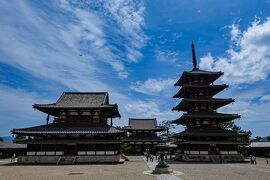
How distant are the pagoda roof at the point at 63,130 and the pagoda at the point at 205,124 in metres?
13.9

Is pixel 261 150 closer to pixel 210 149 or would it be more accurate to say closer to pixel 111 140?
pixel 210 149

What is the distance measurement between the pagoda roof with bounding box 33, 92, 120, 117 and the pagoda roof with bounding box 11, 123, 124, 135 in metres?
2.78

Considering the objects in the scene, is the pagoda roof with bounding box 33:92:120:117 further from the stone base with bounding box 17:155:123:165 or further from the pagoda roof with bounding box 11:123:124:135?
the stone base with bounding box 17:155:123:165

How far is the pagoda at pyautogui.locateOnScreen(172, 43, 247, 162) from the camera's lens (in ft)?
129

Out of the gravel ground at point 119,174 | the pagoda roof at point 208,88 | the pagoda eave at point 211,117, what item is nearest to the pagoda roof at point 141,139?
the pagoda roof at point 208,88

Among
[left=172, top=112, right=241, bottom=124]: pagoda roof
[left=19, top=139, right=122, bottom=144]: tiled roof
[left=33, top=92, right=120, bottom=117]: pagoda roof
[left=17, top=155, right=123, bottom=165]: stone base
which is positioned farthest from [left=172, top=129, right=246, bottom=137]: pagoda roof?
[left=33, top=92, right=120, bottom=117]: pagoda roof

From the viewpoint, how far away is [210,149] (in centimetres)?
4003

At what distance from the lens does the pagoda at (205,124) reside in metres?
39.3

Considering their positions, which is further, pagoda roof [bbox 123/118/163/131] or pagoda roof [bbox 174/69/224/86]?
pagoda roof [bbox 123/118/163/131]

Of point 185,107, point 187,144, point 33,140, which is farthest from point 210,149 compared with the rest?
point 33,140

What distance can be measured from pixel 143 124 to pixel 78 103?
28.7m

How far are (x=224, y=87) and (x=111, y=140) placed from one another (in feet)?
79.6

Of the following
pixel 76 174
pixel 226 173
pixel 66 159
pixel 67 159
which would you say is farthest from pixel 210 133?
Answer: pixel 76 174

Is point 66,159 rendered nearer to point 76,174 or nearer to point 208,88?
point 76,174
